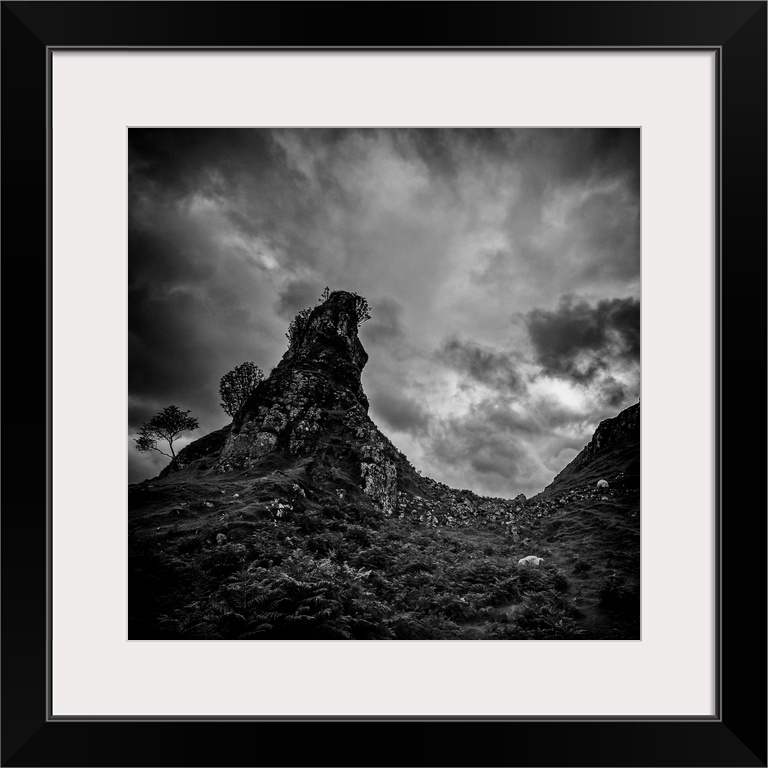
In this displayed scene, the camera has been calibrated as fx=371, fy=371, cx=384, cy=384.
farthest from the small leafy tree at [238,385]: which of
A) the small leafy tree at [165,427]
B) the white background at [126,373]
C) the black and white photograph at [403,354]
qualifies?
Answer: the white background at [126,373]

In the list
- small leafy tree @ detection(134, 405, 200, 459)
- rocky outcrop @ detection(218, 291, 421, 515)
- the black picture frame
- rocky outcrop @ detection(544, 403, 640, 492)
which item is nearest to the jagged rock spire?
rocky outcrop @ detection(218, 291, 421, 515)

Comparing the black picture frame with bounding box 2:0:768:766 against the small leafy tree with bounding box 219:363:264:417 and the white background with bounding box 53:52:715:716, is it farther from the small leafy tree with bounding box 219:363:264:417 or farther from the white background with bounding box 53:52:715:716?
the small leafy tree with bounding box 219:363:264:417

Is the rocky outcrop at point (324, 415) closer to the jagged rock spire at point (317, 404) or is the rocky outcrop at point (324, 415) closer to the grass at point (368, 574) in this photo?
the jagged rock spire at point (317, 404)

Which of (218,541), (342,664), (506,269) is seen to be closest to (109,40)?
(506,269)

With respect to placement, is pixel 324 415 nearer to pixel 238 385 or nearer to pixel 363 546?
pixel 238 385

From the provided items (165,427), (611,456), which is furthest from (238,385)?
(611,456)

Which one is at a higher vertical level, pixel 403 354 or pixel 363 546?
pixel 403 354

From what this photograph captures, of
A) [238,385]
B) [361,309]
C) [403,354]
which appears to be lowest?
[238,385]

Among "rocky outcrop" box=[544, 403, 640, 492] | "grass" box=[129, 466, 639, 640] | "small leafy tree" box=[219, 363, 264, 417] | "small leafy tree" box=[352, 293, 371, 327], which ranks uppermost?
"small leafy tree" box=[352, 293, 371, 327]
